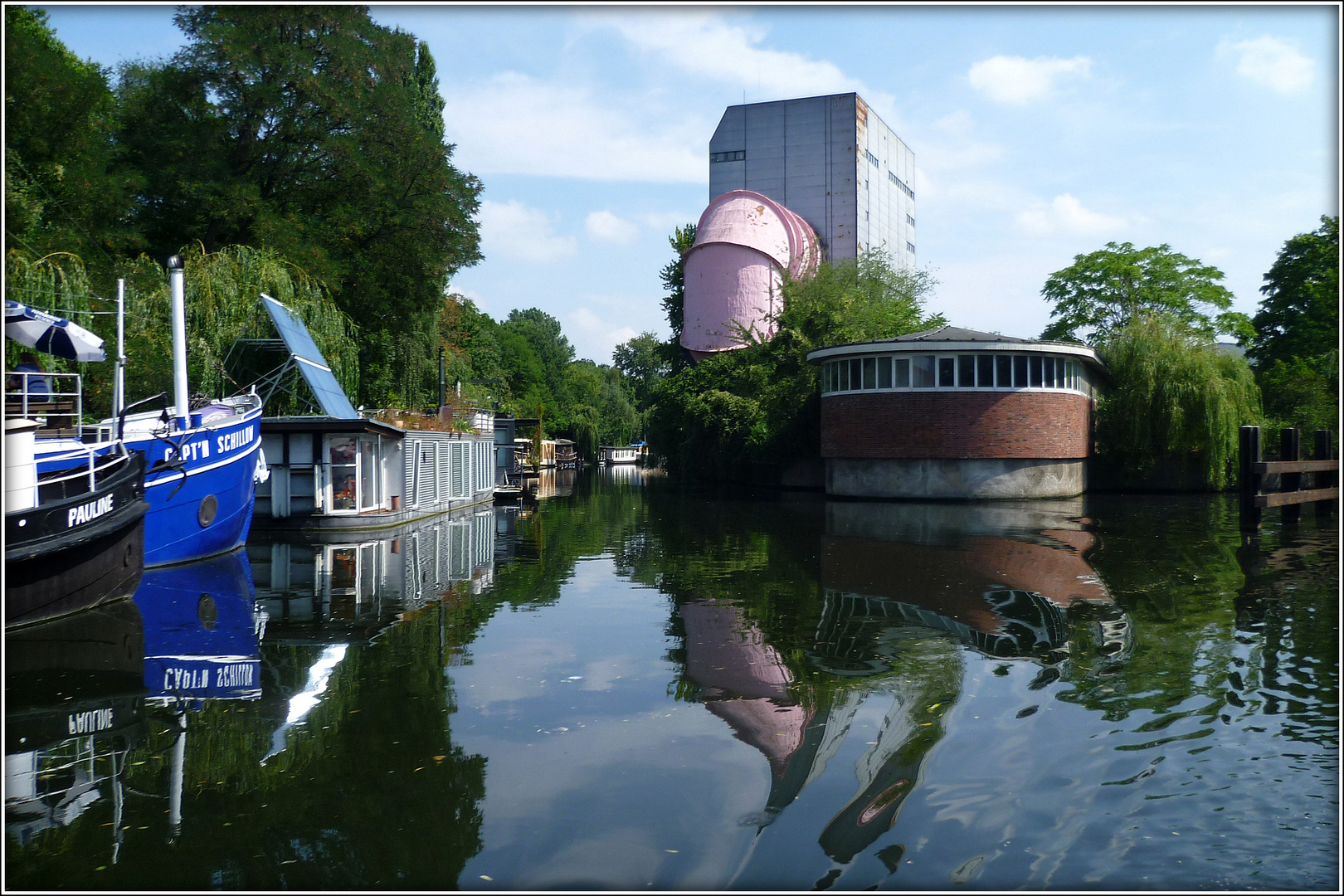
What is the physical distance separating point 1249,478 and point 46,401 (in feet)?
65.0

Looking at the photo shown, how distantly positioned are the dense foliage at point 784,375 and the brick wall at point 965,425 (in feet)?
20.3

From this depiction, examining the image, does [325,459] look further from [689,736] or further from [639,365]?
[639,365]

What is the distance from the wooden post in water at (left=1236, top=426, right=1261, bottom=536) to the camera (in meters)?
16.9

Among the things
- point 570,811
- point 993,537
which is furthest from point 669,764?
point 993,537

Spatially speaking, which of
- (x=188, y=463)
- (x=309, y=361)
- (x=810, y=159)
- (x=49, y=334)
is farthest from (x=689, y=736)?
(x=810, y=159)

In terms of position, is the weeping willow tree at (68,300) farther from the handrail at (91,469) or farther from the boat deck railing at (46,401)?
the handrail at (91,469)

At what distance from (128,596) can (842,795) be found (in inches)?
393

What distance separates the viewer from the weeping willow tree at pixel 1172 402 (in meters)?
34.2

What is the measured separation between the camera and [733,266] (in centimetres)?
5409

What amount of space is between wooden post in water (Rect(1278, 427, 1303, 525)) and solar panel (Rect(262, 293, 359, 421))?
19519 mm

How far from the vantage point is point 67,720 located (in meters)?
6.94

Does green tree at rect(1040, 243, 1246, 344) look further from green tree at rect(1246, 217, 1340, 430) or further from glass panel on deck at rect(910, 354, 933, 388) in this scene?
glass panel on deck at rect(910, 354, 933, 388)

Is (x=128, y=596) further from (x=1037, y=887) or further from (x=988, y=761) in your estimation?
(x=1037, y=887)

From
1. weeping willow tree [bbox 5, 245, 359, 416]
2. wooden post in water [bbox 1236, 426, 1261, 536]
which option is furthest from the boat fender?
wooden post in water [bbox 1236, 426, 1261, 536]
